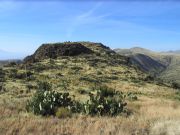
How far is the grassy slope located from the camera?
11.1 m

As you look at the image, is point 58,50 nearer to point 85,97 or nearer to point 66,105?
point 85,97

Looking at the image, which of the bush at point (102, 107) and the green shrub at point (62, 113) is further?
the bush at point (102, 107)

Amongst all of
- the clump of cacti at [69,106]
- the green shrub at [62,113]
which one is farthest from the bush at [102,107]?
the green shrub at [62,113]

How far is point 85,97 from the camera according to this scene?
26.7 metres

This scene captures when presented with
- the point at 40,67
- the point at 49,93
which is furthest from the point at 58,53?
the point at 49,93

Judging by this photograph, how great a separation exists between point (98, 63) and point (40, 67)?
40.1ft

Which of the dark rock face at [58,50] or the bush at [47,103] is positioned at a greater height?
the dark rock face at [58,50]

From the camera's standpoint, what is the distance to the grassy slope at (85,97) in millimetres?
11117

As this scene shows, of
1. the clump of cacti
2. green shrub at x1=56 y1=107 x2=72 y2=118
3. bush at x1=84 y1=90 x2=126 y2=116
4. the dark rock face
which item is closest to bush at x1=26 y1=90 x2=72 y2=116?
the clump of cacti

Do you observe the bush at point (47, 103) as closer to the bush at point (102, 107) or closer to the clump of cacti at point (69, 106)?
the clump of cacti at point (69, 106)

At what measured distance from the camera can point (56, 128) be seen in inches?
433

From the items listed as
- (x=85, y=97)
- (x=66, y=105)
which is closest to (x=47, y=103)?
(x=66, y=105)

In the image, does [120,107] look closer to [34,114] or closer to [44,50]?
[34,114]

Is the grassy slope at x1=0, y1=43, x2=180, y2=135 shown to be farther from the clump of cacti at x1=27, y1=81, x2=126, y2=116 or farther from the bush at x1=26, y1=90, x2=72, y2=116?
the clump of cacti at x1=27, y1=81, x2=126, y2=116
